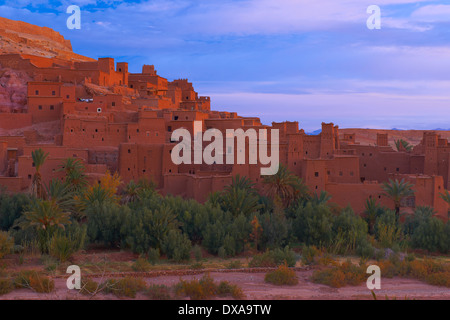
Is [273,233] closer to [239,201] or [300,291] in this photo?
[239,201]

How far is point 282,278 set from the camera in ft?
42.4

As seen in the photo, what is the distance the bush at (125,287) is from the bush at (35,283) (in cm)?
128

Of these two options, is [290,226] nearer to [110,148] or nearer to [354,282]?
[354,282]

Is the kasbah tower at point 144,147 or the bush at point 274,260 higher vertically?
the kasbah tower at point 144,147

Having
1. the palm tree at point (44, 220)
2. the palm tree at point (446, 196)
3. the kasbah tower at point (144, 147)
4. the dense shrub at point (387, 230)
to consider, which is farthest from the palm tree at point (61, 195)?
the palm tree at point (446, 196)

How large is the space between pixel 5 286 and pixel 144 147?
16.6 metres

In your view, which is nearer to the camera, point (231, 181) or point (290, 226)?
Result: point (290, 226)

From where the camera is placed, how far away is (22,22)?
61844 mm

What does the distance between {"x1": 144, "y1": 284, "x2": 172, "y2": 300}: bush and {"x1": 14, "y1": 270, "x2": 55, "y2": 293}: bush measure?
2.33 m

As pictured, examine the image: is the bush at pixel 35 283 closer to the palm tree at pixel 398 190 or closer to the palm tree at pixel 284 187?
the palm tree at pixel 284 187

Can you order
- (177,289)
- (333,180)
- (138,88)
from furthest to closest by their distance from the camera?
(138,88) < (333,180) < (177,289)

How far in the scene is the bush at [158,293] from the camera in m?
11.2

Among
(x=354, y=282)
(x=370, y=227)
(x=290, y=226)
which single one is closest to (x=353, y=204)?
(x=370, y=227)

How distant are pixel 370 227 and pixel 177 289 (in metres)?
15.9
